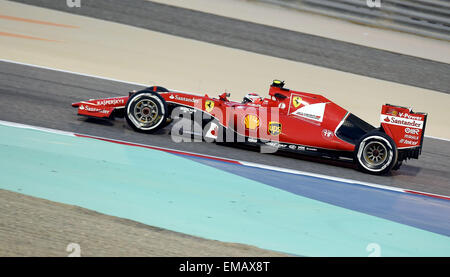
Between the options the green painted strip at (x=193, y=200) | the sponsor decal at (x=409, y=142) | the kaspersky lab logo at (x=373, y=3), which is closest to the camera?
the green painted strip at (x=193, y=200)

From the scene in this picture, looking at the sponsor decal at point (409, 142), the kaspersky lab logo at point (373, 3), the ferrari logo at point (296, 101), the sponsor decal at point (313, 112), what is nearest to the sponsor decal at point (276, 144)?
the sponsor decal at point (313, 112)

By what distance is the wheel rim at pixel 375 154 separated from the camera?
8.04 metres

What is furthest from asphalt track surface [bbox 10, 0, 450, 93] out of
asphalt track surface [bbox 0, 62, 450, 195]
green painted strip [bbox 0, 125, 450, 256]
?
green painted strip [bbox 0, 125, 450, 256]

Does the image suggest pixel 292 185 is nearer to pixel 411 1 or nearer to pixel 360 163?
pixel 360 163

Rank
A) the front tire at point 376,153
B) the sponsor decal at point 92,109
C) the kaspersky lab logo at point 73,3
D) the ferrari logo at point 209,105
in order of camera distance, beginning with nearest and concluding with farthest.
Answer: the front tire at point 376,153, the ferrari logo at point 209,105, the sponsor decal at point 92,109, the kaspersky lab logo at point 73,3

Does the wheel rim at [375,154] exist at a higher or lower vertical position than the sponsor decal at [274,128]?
lower

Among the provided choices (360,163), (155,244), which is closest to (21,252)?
(155,244)

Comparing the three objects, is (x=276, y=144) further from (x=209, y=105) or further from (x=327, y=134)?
(x=209, y=105)

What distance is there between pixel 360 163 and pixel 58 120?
4.79 m

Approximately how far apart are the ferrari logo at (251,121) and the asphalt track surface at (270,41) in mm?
7342

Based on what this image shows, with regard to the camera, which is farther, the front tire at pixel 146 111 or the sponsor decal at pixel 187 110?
the sponsor decal at pixel 187 110

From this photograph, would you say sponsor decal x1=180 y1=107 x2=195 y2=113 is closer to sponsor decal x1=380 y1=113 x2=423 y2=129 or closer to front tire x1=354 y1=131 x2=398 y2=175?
front tire x1=354 y1=131 x2=398 y2=175

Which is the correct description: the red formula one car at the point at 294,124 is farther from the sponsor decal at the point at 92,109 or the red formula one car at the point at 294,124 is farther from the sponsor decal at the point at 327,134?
the sponsor decal at the point at 92,109

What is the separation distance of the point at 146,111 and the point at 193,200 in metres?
2.75
